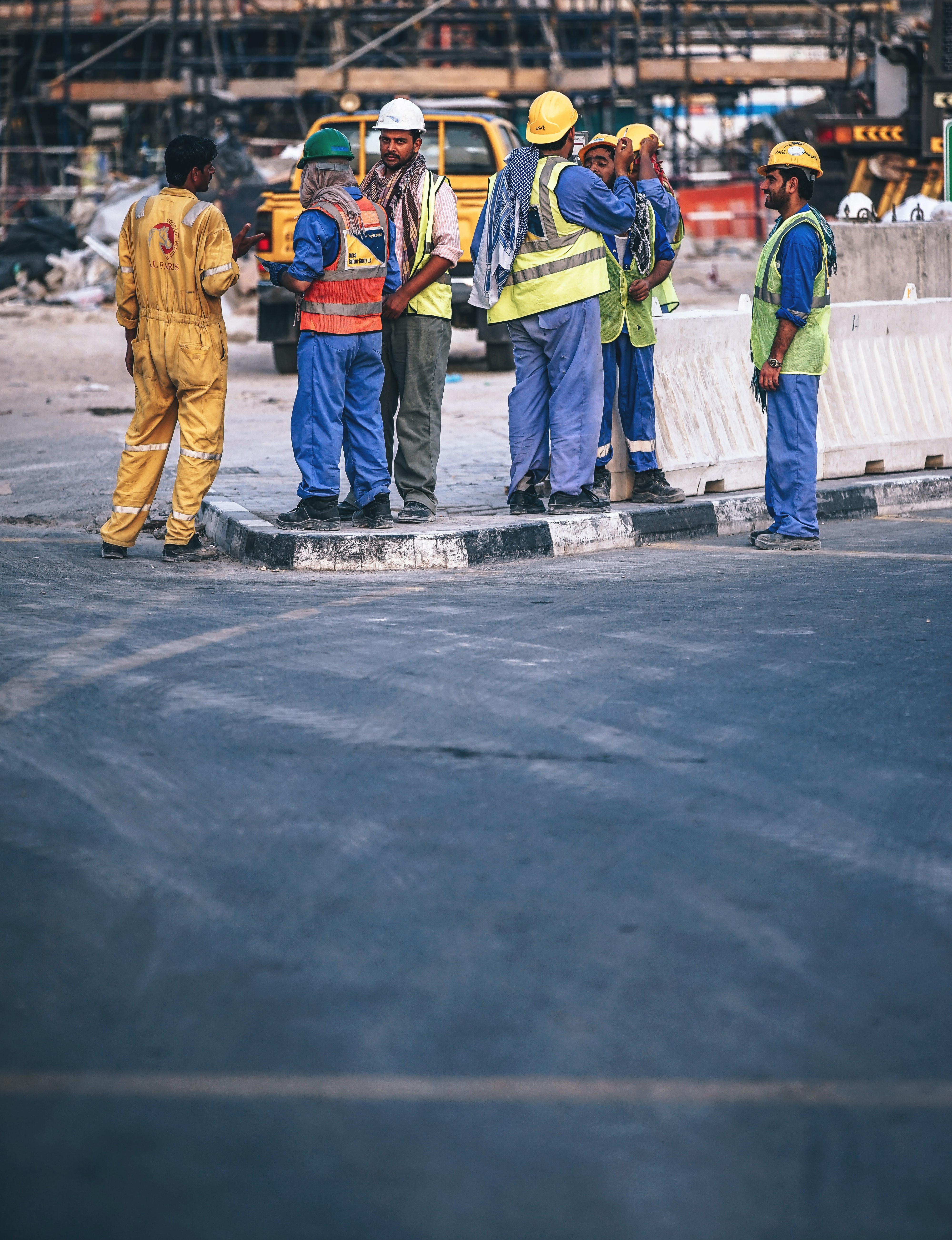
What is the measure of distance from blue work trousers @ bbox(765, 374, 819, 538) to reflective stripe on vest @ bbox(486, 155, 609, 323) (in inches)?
41.6

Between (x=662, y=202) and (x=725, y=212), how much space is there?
956 inches

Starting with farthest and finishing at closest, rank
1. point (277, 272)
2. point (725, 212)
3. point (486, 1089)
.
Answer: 1. point (725, 212)
2. point (277, 272)
3. point (486, 1089)

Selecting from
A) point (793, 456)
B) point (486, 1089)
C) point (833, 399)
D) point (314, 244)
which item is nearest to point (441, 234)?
point (314, 244)

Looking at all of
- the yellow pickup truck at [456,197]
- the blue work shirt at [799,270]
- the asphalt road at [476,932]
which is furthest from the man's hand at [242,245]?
the yellow pickup truck at [456,197]

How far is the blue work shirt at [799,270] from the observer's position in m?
7.72

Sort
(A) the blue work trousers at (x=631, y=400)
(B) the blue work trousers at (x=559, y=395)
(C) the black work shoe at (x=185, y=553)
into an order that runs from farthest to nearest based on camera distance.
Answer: (A) the blue work trousers at (x=631, y=400)
(B) the blue work trousers at (x=559, y=395)
(C) the black work shoe at (x=185, y=553)

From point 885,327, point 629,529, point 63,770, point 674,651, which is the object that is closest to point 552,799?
point 63,770

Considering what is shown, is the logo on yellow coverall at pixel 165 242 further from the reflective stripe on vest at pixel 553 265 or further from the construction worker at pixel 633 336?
the construction worker at pixel 633 336

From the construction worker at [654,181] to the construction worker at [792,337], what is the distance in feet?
2.04

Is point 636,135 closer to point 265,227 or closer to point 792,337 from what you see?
point 792,337

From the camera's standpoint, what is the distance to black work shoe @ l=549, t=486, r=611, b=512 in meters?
8.36

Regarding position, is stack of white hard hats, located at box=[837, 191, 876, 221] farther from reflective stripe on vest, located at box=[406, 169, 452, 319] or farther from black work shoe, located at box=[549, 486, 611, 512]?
reflective stripe on vest, located at box=[406, 169, 452, 319]

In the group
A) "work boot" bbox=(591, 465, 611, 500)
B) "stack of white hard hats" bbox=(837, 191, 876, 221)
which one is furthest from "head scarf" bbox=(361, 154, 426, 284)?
"stack of white hard hats" bbox=(837, 191, 876, 221)

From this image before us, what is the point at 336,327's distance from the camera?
7.63 meters
